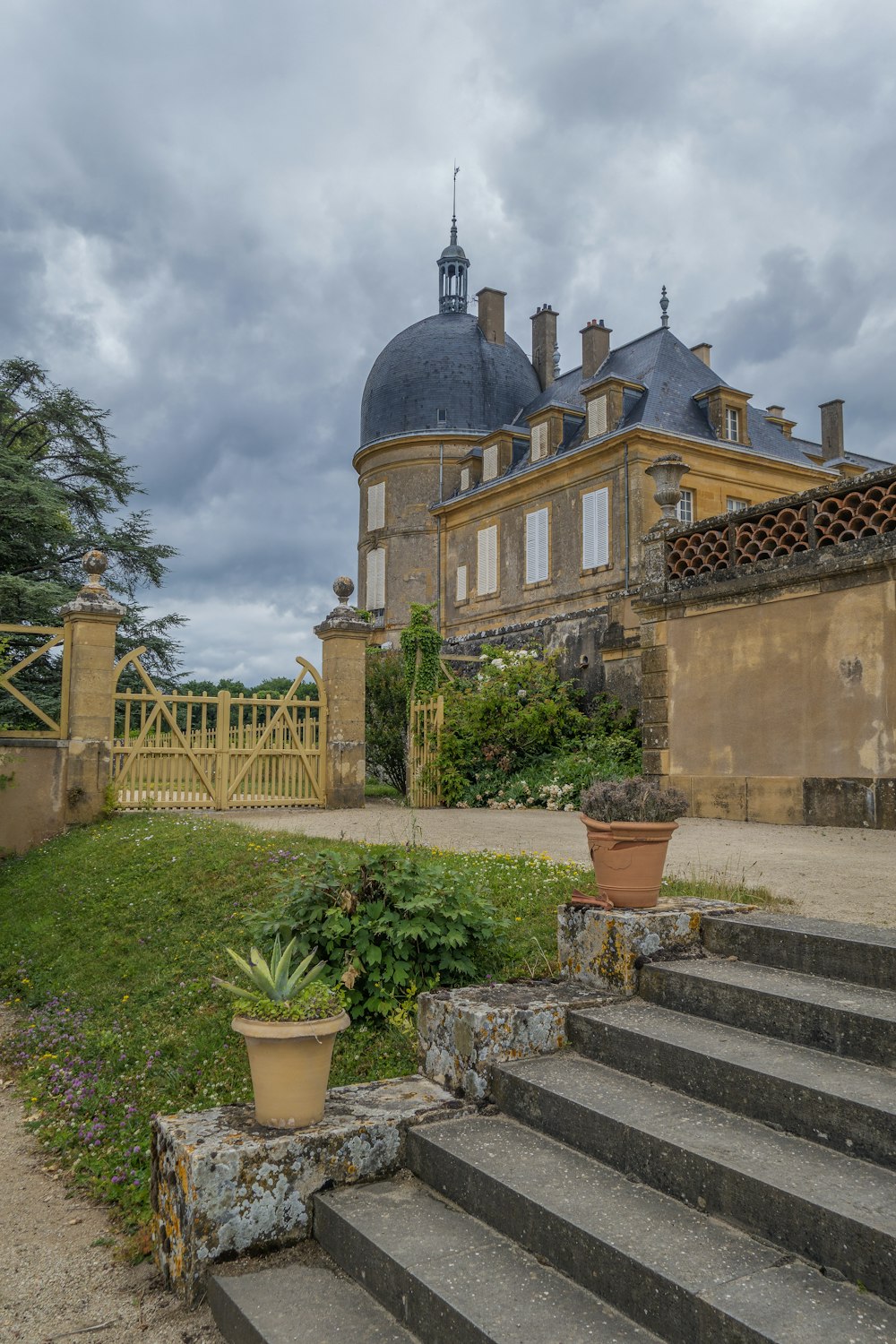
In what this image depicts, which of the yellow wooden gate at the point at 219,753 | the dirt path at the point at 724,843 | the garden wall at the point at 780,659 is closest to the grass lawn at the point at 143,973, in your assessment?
the dirt path at the point at 724,843

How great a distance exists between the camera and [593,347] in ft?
96.7

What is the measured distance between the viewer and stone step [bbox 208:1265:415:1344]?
2674mm

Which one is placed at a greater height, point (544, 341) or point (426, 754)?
point (544, 341)

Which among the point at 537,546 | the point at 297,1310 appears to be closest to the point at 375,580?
the point at 537,546

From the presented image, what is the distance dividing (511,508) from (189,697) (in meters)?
17.3

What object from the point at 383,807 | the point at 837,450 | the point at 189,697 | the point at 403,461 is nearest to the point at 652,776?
the point at 383,807

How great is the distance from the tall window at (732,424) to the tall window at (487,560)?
7111 mm

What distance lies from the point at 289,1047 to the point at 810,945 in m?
1.94

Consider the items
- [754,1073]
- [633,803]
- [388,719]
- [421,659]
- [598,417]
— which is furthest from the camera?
[598,417]

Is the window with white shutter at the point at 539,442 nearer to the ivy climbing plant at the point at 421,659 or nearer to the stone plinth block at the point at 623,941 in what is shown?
the ivy climbing plant at the point at 421,659

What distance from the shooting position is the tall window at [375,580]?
32.7 m

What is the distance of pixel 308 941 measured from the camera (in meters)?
4.78

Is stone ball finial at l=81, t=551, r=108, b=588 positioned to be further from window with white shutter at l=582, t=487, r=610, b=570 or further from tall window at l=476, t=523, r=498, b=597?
tall window at l=476, t=523, r=498, b=597

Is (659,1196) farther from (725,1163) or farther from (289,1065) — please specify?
(289,1065)
